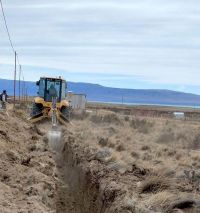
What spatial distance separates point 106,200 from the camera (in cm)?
1299

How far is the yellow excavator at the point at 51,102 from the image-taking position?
3456 cm

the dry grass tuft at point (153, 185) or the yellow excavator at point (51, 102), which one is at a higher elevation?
the yellow excavator at point (51, 102)

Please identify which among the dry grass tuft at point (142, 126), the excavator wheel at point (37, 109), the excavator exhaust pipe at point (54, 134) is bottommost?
the dry grass tuft at point (142, 126)

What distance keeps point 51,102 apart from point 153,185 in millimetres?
22631

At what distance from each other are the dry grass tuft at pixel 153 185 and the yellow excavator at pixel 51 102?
20.3m

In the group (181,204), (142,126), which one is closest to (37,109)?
A: (142,126)

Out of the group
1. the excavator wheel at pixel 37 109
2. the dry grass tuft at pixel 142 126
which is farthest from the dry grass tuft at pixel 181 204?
the dry grass tuft at pixel 142 126

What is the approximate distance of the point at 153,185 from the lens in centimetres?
1325

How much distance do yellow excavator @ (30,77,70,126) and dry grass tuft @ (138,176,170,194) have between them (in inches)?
800

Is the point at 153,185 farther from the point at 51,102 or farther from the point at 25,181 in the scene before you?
the point at 51,102

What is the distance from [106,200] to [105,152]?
7.51m

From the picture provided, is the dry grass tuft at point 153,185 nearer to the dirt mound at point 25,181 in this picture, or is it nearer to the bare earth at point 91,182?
the bare earth at point 91,182

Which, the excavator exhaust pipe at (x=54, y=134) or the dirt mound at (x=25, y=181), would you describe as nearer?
the dirt mound at (x=25, y=181)

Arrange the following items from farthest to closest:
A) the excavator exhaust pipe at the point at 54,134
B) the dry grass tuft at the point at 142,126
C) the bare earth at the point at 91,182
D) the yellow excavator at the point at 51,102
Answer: the dry grass tuft at the point at 142,126 < the yellow excavator at the point at 51,102 < the excavator exhaust pipe at the point at 54,134 < the bare earth at the point at 91,182
